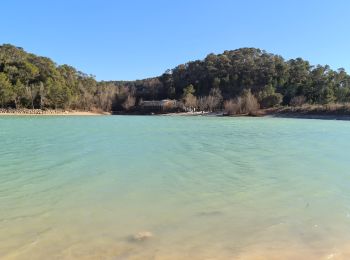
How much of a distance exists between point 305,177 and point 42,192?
7.13 meters

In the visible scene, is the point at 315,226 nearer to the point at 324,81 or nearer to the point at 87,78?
the point at 324,81

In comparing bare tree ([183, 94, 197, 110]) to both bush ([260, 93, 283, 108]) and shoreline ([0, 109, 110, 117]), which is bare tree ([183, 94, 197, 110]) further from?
shoreline ([0, 109, 110, 117])

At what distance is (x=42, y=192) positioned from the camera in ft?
Result: 28.9

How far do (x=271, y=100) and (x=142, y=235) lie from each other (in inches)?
3705

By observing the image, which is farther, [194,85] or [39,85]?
[194,85]

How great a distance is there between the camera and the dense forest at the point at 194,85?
9362 cm

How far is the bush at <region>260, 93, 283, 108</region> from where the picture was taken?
96000mm

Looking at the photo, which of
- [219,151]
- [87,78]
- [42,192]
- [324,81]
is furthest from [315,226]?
[87,78]

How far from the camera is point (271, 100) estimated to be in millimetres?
96625

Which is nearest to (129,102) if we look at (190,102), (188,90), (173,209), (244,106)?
(188,90)

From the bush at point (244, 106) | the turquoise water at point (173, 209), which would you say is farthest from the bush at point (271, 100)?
the turquoise water at point (173, 209)

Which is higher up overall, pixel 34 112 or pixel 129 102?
pixel 129 102

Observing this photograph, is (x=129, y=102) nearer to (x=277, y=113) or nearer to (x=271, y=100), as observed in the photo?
(x=271, y=100)

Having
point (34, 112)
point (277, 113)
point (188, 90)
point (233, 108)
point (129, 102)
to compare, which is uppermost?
point (188, 90)
